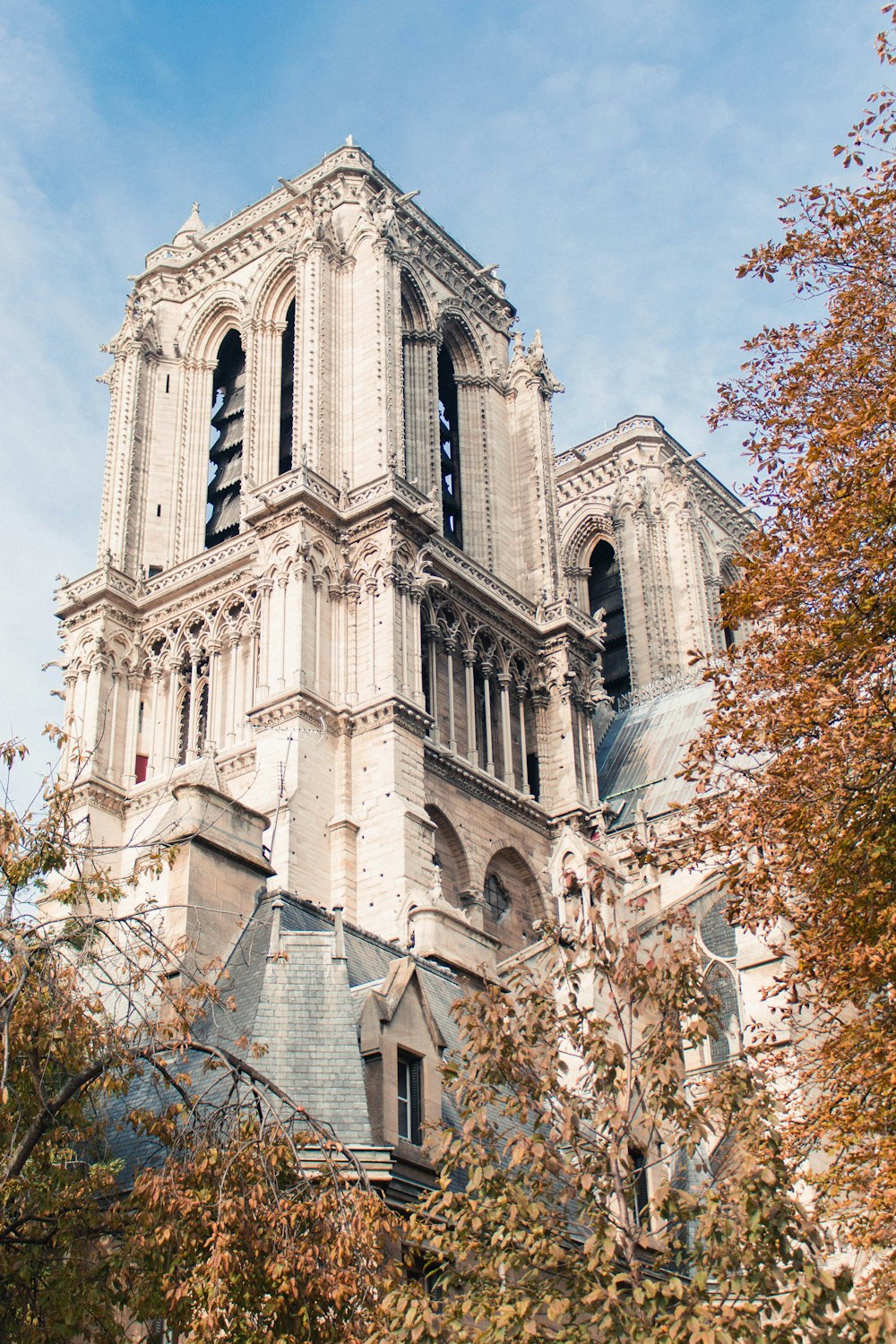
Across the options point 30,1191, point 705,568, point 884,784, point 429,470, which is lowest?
point 30,1191

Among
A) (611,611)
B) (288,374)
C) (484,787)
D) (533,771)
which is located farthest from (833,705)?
(611,611)

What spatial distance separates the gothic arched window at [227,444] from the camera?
172ft

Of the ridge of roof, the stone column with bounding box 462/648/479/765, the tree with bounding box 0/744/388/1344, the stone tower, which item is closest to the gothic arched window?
the stone tower

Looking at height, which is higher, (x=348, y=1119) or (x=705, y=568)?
(x=705, y=568)

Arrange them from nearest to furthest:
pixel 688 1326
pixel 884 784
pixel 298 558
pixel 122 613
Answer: pixel 688 1326, pixel 884 784, pixel 298 558, pixel 122 613

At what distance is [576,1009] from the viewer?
48.8 feet

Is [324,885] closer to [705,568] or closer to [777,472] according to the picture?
[777,472]

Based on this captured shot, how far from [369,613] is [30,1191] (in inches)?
1148

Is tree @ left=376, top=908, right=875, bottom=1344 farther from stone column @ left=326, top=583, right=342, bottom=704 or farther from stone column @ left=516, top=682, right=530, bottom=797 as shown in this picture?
Result: stone column @ left=516, top=682, right=530, bottom=797

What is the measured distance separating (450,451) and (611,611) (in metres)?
17.0

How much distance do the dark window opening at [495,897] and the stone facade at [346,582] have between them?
0.29ft

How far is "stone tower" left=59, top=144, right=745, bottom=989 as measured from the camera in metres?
40.8

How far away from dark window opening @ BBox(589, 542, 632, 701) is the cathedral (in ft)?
13.4

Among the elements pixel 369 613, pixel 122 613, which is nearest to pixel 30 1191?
pixel 369 613
